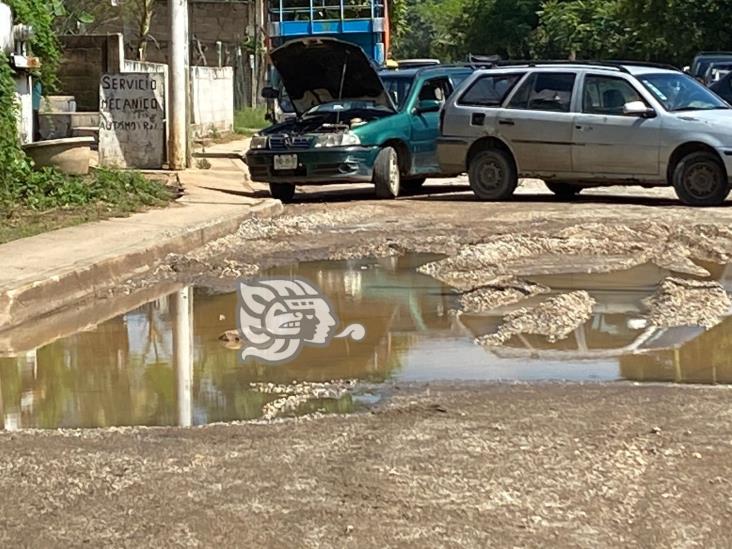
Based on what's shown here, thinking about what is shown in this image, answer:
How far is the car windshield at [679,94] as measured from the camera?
15.0 metres

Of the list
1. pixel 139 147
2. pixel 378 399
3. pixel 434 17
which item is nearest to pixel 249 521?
pixel 378 399

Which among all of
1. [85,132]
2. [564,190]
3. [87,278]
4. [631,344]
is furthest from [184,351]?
[85,132]

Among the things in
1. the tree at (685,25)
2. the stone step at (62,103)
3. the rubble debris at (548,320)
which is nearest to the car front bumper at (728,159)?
the rubble debris at (548,320)

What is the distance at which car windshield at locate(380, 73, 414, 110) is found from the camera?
1758 cm

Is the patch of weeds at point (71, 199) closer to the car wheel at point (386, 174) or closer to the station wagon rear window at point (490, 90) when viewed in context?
the car wheel at point (386, 174)

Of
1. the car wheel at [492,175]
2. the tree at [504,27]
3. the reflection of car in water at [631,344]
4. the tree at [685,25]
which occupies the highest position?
the tree at [504,27]

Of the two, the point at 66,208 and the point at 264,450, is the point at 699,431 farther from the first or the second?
the point at 66,208

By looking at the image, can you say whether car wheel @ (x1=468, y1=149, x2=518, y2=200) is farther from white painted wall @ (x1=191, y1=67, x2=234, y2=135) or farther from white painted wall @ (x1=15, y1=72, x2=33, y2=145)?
white painted wall @ (x1=191, y1=67, x2=234, y2=135)

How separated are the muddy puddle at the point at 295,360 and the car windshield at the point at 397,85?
8.31 m

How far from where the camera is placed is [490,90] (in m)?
16.2

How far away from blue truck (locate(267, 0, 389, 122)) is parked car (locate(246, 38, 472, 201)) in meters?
7.74

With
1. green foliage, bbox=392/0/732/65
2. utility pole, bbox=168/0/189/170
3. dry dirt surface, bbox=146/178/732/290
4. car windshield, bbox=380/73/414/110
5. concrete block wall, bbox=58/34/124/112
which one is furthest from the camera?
green foliage, bbox=392/0/732/65

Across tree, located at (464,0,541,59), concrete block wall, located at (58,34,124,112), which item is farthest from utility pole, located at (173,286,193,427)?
tree, located at (464,0,541,59)

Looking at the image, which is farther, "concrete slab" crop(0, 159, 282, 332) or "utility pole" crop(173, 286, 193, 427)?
"concrete slab" crop(0, 159, 282, 332)
